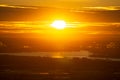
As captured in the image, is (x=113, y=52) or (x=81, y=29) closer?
(x=113, y=52)

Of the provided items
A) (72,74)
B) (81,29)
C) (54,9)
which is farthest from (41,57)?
(54,9)

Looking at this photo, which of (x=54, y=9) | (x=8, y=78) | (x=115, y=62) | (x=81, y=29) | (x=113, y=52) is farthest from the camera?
(x=54, y=9)

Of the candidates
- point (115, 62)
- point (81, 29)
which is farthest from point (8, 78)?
point (81, 29)

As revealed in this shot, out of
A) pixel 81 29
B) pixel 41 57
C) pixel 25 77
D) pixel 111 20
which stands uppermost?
pixel 111 20

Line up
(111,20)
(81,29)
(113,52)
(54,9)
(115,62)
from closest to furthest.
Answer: (115,62) → (113,52) → (81,29) → (111,20) → (54,9)

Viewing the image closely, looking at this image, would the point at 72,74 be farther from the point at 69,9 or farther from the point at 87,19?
the point at 69,9

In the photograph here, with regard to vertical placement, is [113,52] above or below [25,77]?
above

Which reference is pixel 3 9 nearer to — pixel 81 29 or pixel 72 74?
pixel 81 29
